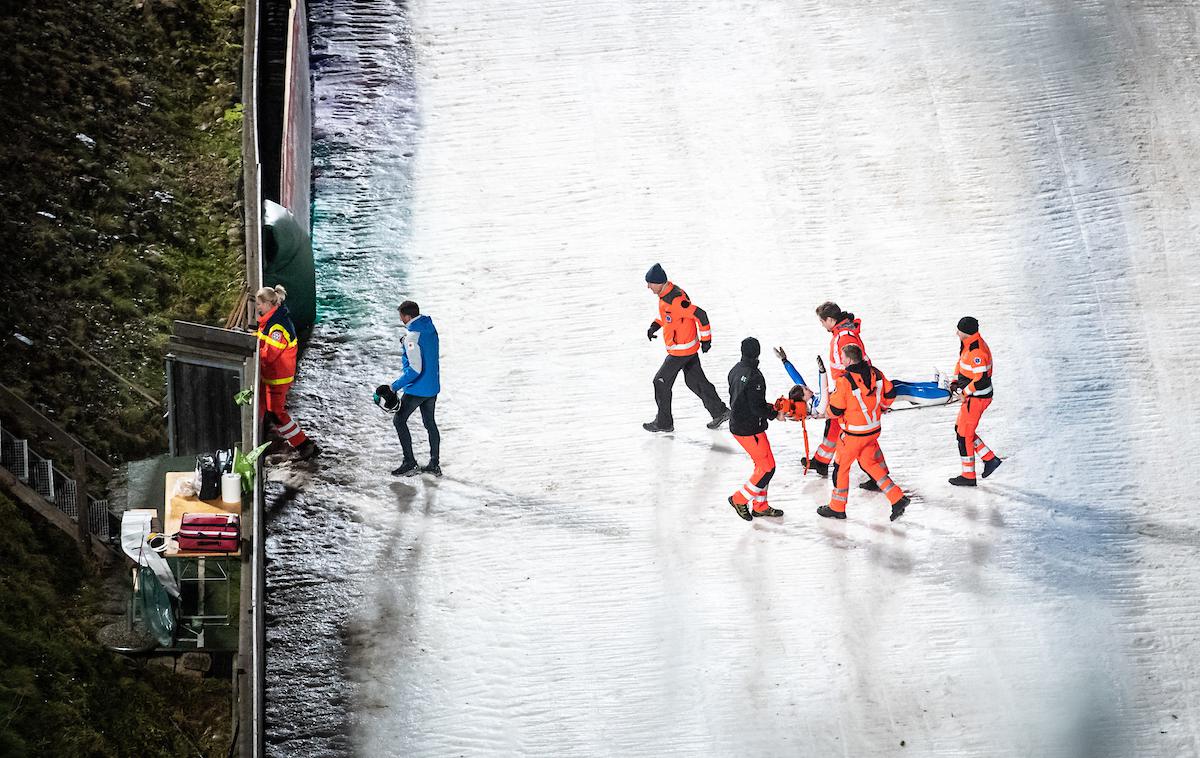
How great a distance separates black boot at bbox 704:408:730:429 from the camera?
1334 centimetres

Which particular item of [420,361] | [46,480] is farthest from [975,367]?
[46,480]

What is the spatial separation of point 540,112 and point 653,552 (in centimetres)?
667

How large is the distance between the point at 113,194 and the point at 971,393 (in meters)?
9.51

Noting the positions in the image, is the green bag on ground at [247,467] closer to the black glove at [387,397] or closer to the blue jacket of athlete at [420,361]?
the black glove at [387,397]

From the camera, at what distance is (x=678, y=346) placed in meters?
13.0

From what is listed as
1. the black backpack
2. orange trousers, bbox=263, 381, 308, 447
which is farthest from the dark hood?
the black backpack

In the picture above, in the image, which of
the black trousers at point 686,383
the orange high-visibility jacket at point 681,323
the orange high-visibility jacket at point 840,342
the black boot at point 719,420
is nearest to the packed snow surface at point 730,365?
the black boot at point 719,420

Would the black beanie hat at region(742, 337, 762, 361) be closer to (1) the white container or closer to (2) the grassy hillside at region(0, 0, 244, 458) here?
(1) the white container

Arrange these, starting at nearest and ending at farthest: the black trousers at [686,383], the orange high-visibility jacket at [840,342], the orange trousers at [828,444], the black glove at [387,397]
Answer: the orange high-visibility jacket at [840,342], the black glove at [387,397], the orange trousers at [828,444], the black trousers at [686,383]

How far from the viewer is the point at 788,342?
14062mm

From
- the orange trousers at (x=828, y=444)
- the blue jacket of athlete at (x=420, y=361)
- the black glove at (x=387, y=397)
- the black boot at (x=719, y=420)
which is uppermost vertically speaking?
the blue jacket of athlete at (x=420, y=361)

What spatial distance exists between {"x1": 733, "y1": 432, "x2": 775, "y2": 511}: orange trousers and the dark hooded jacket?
0.08 meters

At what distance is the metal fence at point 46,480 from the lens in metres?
11.9

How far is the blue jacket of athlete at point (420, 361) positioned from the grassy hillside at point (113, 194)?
9.01 feet
